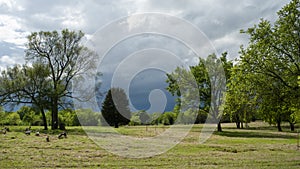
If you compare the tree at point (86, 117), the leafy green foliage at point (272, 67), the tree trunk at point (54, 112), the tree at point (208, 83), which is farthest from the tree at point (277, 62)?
the tree trunk at point (54, 112)

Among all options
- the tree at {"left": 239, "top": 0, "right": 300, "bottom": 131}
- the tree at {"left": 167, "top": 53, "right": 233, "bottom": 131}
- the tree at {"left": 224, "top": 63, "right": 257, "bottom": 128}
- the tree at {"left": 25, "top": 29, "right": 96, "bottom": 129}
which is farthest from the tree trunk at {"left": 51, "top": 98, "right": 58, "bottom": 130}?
the tree at {"left": 239, "top": 0, "right": 300, "bottom": 131}

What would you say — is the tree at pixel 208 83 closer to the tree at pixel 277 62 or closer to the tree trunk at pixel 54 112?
the tree at pixel 277 62

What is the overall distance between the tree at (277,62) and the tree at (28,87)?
104 ft

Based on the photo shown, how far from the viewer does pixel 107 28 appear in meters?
12.3

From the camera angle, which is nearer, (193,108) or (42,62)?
(193,108)

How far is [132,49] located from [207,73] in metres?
31.9

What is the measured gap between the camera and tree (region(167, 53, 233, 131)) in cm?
4012

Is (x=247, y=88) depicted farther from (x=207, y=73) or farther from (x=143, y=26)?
(x=207, y=73)

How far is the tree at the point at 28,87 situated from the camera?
1662 inches

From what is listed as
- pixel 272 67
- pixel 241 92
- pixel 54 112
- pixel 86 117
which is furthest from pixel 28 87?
pixel 272 67

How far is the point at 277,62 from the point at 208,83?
74.3ft

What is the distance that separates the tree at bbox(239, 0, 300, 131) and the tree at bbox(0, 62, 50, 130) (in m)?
31.7

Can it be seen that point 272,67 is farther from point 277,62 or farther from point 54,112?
point 54,112

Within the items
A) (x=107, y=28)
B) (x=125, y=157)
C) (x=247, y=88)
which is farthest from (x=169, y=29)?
(x=247, y=88)
